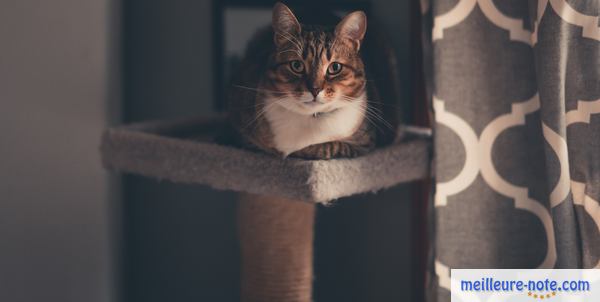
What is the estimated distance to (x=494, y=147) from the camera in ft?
3.49

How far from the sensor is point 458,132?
3.51ft

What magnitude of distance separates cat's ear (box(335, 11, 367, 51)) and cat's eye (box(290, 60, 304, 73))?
7 centimetres

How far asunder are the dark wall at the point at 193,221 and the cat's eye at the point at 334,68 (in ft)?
1.84

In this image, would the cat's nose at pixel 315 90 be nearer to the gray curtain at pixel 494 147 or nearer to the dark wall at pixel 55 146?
the gray curtain at pixel 494 147

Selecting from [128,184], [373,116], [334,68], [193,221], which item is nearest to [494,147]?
[373,116]

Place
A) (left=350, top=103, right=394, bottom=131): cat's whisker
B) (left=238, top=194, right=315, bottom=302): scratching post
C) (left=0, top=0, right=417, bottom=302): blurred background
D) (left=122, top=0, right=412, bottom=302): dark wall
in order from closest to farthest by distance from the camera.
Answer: (left=350, top=103, right=394, bottom=131): cat's whisker, (left=238, top=194, right=315, bottom=302): scratching post, (left=0, top=0, right=417, bottom=302): blurred background, (left=122, top=0, right=412, bottom=302): dark wall

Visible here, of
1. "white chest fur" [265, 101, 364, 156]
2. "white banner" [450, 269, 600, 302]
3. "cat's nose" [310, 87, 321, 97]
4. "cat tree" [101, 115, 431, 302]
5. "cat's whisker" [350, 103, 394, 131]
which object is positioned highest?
"cat's nose" [310, 87, 321, 97]

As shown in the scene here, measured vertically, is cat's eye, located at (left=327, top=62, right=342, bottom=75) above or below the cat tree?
above

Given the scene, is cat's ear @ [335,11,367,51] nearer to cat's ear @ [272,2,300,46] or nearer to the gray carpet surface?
cat's ear @ [272,2,300,46]

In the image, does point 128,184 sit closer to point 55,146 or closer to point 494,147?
point 55,146

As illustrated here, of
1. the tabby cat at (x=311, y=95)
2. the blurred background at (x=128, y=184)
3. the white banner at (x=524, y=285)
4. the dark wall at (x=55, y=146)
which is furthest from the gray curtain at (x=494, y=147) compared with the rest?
the dark wall at (x=55, y=146)

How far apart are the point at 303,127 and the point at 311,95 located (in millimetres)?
86

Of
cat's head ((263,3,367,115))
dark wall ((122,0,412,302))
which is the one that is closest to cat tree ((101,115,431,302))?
cat's head ((263,3,367,115))

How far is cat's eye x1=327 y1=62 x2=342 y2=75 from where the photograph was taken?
0.97m
